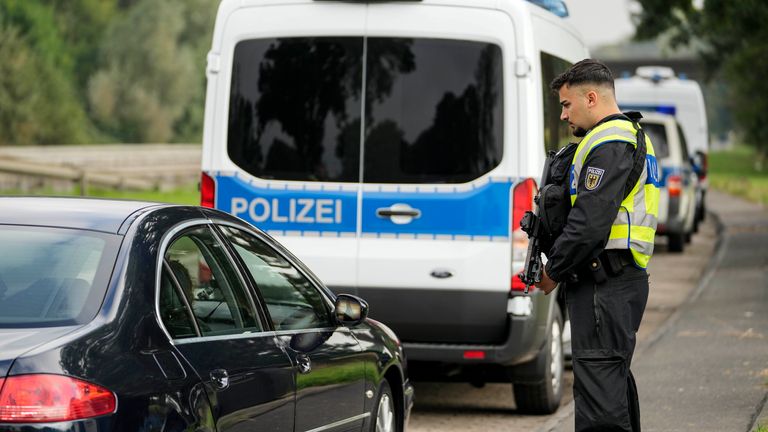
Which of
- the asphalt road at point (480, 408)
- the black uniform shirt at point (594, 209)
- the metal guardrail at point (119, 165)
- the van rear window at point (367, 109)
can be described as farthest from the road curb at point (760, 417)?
the metal guardrail at point (119, 165)

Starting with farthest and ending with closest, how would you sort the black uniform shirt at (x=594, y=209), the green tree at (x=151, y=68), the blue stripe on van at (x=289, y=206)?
the green tree at (x=151, y=68), the blue stripe on van at (x=289, y=206), the black uniform shirt at (x=594, y=209)

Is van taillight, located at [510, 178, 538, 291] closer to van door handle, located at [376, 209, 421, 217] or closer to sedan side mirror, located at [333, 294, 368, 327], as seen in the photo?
van door handle, located at [376, 209, 421, 217]

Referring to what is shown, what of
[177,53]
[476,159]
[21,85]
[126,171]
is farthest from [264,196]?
[177,53]

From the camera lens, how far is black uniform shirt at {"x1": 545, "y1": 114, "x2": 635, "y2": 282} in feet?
17.1

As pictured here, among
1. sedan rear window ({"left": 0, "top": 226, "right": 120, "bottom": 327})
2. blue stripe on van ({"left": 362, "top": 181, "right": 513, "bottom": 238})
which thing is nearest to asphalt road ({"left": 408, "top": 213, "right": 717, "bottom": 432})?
blue stripe on van ({"left": 362, "top": 181, "right": 513, "bottom": 238})

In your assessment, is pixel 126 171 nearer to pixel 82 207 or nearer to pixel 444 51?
pixel 444 51

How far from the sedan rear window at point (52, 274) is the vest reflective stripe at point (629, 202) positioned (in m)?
1.91

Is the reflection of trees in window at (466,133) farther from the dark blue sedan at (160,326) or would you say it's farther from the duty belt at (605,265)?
the duty belt at (605,265)

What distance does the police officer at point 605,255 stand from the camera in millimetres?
5258

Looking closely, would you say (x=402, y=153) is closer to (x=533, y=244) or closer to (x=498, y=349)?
(x=498, y=349)

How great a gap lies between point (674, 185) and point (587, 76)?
15.8 meters

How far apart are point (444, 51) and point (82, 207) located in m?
3.81

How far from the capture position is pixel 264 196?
27.1ft

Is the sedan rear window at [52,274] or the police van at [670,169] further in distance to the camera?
the police van at [670,169]
